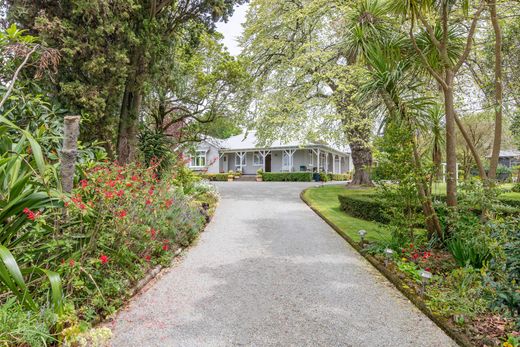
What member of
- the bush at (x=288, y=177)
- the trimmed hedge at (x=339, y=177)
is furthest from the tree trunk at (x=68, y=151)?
the trimmed hedge at (x=339, y=177)

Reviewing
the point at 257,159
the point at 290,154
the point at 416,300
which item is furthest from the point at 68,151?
the point at 257,159

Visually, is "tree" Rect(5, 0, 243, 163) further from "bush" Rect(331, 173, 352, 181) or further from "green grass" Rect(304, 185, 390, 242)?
"bush" Rect(331, 173, 352, 181)

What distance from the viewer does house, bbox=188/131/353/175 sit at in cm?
2781

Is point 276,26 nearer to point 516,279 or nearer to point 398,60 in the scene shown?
point 398,60

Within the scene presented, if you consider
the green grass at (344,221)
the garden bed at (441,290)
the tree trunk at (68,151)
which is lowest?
the garden bed at (441,290)

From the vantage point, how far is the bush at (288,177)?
2551 cm

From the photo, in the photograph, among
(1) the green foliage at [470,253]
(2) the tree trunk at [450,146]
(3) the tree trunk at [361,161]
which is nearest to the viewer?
(1) the green foliage at [470,253]

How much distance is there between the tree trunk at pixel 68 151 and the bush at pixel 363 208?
752 centimetres

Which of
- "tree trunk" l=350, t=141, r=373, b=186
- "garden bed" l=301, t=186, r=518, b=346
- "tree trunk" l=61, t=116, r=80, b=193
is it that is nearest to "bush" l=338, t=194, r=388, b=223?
"garden bed" l=301, t=186, r=518, b=346

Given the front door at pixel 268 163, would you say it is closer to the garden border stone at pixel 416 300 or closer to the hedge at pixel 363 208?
the hedge at pixel 363 208

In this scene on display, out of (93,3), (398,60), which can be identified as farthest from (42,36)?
(398,60)

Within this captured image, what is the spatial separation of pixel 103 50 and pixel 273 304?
719 centimetres

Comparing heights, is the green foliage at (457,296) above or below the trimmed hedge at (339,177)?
below

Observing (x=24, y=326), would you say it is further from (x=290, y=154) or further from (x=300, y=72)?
(x=290, y=154)
